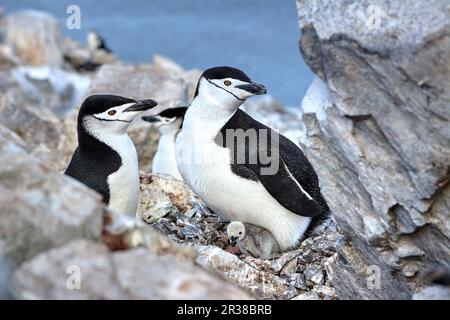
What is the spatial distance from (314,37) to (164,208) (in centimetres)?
278

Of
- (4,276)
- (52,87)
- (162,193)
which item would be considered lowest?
(52,87)

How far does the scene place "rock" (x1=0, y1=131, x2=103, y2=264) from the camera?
322cm

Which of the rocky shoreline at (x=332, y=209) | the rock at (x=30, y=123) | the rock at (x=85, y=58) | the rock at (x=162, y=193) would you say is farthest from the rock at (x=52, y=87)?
the rocky shoreline at (x=332, y=209)

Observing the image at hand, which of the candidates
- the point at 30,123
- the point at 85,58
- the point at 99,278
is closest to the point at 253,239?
the point at 99,278

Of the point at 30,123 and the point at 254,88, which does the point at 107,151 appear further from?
the point at 30,123

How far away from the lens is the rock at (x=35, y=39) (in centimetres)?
1703

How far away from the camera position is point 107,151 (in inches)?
225

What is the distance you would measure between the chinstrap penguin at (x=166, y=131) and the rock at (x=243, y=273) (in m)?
3.90

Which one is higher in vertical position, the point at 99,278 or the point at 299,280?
the point at 99,278

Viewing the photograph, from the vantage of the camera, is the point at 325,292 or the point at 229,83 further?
the point at 229,83

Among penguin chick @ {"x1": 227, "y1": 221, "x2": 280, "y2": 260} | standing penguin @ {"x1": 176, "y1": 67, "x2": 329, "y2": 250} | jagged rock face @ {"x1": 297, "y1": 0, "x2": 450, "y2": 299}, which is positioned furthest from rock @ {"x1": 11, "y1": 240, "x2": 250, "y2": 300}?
standing penguin @ {"x1": 176, "y1": 67, "x2": 329, "y2": 250}

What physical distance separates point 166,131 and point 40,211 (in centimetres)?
661

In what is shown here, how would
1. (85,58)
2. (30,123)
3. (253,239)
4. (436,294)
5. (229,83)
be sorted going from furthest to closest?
1. (85,58)
2. (30,123)
3. (253,239)
4. (229,83)
5. (436,294)

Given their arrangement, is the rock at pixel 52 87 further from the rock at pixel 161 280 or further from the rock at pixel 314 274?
the rock at pixel 161 280
